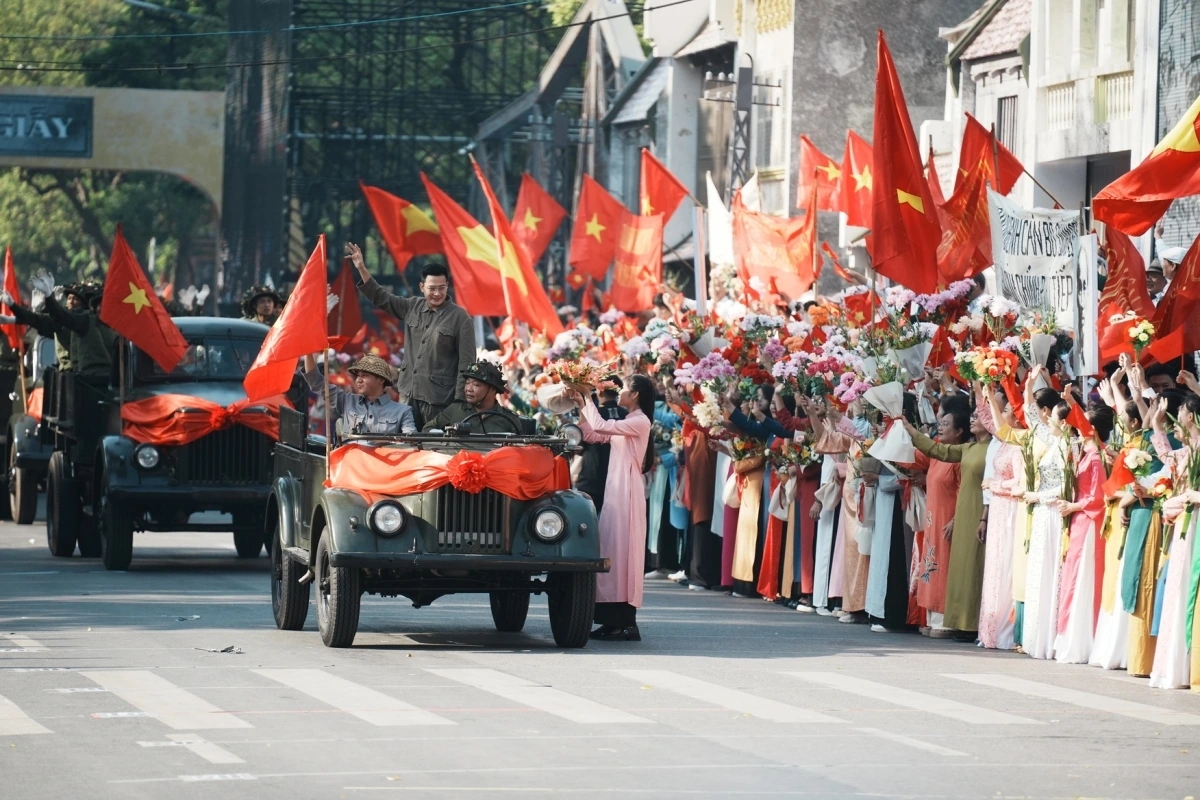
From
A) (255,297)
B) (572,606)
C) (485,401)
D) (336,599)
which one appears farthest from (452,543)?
(255,297)

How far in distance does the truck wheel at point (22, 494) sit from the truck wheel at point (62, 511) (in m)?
4.49

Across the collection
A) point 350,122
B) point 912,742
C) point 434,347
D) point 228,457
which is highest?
point 350,122

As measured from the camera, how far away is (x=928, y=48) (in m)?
42.3

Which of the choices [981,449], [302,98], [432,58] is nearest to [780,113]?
[302,98]

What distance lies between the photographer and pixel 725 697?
12.4 meters

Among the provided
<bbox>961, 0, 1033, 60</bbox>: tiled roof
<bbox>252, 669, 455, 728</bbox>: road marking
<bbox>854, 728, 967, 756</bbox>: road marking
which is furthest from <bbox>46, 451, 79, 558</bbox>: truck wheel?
<bbox>961, 0, 1033, 60</bbox>: tiled roof

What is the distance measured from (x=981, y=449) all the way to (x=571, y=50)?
38.8 m

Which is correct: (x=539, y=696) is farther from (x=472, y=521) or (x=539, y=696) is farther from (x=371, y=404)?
(x=371, y=404)

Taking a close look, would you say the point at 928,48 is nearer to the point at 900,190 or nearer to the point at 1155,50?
the point at 1155,50

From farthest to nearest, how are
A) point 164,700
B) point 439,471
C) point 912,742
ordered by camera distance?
point 439,471, point 164,700, point 912,742

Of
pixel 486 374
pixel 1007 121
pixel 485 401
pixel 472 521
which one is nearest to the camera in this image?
pixel 472 521

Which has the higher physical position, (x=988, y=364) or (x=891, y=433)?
(x=988, y=364)

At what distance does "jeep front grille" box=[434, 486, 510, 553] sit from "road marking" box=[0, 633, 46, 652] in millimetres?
2615

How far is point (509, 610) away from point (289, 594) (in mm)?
1497
